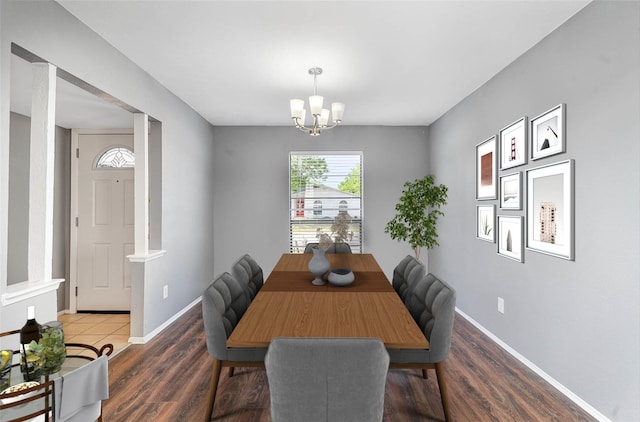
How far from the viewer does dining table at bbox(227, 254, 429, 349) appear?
1.47 metres

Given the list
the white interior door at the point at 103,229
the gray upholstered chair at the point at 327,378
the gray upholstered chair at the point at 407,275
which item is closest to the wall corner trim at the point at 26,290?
the gray upholstered chair at the point at 327,378

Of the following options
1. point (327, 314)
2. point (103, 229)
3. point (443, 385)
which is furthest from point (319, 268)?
point (103, 229)

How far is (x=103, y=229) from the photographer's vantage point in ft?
13.7

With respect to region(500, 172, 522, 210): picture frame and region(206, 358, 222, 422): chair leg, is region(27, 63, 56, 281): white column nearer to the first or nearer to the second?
region(206, 358, 222, 422): chair leg

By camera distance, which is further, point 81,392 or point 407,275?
point 407,275

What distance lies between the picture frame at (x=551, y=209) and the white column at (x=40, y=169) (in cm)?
339

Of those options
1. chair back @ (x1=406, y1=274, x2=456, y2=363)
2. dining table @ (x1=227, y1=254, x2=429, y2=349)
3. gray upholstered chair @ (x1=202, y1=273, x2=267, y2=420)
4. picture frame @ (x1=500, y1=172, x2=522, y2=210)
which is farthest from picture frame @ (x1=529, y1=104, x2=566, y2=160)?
gray upholstered chair @ (x1=202, y1=273, x2=267, y2=420)

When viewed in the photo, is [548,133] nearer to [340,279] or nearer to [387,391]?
[340,279]

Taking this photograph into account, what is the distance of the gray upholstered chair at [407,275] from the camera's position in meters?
2.43

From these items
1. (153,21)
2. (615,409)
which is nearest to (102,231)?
(153,21)

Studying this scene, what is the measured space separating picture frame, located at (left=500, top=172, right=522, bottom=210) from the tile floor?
3728 mm

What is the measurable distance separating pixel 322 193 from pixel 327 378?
4.13 metres

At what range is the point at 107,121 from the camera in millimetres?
3936

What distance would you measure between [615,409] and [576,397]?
11.8 inches
